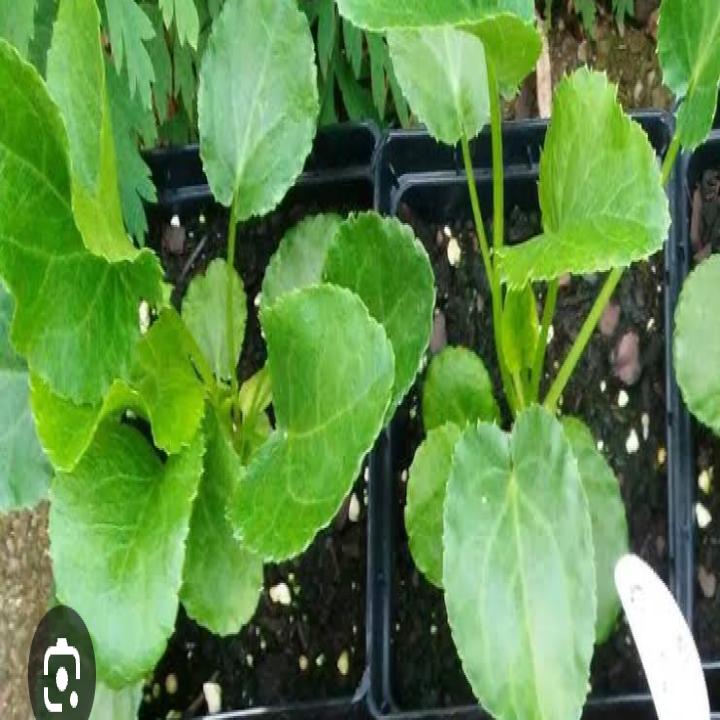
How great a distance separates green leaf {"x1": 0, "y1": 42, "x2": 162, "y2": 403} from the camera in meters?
0.50

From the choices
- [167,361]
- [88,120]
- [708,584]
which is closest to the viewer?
[88,120]

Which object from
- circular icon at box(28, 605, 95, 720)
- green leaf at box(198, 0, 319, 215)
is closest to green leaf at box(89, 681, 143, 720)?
circular icon at box(28, 605, 95, 720)

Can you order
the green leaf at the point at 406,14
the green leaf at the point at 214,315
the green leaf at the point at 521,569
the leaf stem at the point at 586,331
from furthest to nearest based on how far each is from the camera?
the green leaf at the point at 214,315 < the leaf stem at the point at 586,331 < the green leaf at the point at 521,569 < the green leaf at the point at 406,14

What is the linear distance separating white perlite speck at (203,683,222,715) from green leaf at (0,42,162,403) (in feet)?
1.08

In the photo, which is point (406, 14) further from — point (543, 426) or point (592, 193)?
point (543, 426)

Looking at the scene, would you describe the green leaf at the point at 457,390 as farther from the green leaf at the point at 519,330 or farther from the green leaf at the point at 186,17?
the green leaf at the point at 186,17

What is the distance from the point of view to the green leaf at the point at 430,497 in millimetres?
684

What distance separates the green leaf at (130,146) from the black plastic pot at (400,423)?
0.57 ft

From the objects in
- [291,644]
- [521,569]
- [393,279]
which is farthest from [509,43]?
[291,644]

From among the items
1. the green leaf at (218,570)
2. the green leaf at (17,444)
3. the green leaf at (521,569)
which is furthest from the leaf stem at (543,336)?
the green leaf at (17,444)

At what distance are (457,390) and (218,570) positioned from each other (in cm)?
20

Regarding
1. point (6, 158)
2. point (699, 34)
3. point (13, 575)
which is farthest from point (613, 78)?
point (13, 575)

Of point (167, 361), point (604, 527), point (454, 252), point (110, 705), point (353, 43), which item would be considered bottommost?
point (110, 705)

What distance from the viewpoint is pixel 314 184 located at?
2.73 feet
